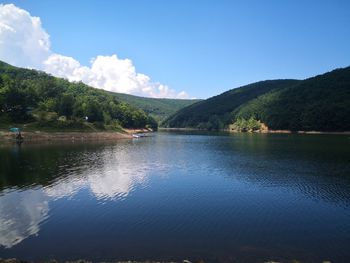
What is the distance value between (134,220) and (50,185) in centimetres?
1755

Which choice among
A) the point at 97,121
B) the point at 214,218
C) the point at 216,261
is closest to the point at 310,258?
the point at 216,261

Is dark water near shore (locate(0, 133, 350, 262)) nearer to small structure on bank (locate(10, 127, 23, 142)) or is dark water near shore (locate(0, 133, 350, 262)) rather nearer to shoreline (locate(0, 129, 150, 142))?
small structure on bank (locate(10, 127, 23, 142))

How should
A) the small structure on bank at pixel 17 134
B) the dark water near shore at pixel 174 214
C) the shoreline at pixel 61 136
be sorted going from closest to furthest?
the dark water near shore at pixel 174 214 < the shoreline at pixel 61 136 < the small structure on bank at pixel 17 134

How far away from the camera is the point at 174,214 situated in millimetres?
26844

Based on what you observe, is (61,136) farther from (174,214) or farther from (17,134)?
(174,214)

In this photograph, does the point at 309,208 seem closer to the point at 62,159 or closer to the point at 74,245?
the point at 74,245

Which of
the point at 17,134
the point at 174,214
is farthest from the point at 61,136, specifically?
the point at 174,214

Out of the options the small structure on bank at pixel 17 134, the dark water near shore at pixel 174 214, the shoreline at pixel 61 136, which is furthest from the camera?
the small structure on bank at pixel 17 134

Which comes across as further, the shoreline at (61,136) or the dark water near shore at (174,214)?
the shoreline at (61,136)

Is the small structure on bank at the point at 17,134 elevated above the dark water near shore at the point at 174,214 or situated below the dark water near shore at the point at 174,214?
above

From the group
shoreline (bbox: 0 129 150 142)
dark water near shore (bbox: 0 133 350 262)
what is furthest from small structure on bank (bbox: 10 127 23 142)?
dark water near shore (bbox: 0 133 350 262)

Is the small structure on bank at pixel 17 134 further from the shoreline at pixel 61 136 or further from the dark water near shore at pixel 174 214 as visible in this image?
the dark water near shore at pixel 174 214

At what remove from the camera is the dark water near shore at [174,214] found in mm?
19047

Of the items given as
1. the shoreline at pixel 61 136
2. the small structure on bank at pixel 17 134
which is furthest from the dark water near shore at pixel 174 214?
the shoreline at pixel 61 136
